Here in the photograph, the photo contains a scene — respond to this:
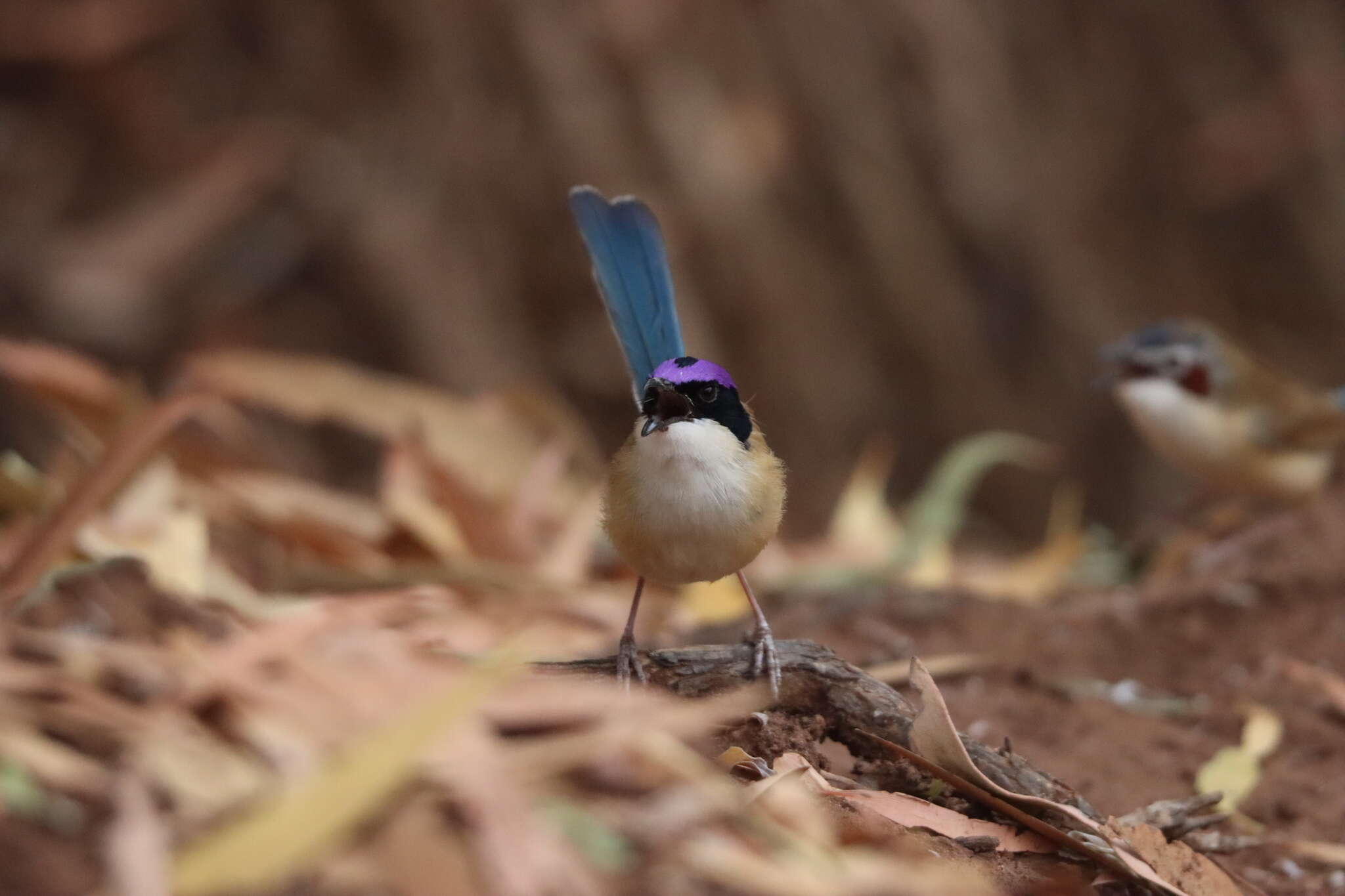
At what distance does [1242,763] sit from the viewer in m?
2.98

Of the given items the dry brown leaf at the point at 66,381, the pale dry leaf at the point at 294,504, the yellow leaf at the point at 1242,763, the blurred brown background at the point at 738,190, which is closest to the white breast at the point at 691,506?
the yellow leaf at the point at 1242,763

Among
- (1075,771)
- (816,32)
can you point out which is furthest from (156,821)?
(816,32)

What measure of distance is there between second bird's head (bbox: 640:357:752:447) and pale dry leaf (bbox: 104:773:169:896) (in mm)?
1403

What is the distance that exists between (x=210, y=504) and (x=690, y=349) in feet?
11.0

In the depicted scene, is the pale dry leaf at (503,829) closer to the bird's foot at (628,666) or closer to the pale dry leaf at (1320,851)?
the bird's foot at (628,666)

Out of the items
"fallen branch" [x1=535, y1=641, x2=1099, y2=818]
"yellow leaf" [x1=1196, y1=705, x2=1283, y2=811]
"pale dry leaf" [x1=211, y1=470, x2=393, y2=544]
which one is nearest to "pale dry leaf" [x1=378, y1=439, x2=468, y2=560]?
"pale dry leaf" [x1=211, y1=470, x2=393, y2=544]

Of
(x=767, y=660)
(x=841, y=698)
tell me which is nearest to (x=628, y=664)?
(x=767, y=660)

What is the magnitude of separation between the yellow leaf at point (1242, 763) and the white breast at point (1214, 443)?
2322 millimetres

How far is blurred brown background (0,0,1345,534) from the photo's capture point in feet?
20.6

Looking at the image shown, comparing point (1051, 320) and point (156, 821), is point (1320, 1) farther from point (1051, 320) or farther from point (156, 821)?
point (156, 821)

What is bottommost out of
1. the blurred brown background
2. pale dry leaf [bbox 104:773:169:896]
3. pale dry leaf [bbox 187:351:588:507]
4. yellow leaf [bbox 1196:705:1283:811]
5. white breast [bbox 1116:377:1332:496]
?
pale dry leaf [bbox 104:773:169:896]

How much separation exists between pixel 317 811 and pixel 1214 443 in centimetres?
480

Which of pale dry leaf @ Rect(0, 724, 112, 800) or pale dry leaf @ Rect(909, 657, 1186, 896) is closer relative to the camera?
pale dry leaf @ Rect(0, 724, 112, 800)

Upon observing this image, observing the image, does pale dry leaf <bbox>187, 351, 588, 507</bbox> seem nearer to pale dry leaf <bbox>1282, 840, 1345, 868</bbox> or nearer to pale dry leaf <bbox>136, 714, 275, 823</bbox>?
pale dry leaf <bbox>136, 714, 275, 823</bbox>
